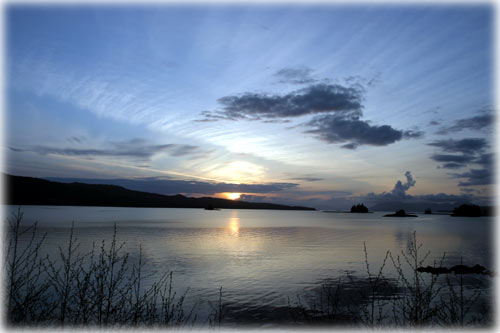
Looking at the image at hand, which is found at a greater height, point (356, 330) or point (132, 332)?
point (132, 332)

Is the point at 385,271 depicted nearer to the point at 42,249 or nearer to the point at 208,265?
the point at 208,265

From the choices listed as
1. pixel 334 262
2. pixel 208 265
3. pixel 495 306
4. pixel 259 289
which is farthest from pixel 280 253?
pixel 495 306

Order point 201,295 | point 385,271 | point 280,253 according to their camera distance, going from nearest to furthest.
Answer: point 201,295
point 385,271
point 280,253

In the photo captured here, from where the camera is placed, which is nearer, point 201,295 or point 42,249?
point 201,295

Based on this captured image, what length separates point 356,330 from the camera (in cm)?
1343

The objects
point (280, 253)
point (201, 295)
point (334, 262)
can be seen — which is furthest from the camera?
point (280, 253)

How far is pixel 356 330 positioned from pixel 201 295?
9157 millimetres

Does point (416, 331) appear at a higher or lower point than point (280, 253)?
higher

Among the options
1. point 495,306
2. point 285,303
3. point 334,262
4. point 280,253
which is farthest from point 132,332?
point 280,253

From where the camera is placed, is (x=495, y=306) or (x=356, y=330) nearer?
(x=356, y=330)

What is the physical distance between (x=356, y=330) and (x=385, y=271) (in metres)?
14.6

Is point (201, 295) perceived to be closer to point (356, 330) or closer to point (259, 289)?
point (259, 289)

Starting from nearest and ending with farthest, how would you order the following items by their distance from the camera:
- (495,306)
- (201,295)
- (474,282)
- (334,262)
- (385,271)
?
(495,306), (201,295), (474,282), (385,271), (334,262)

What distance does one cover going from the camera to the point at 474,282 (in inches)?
910
